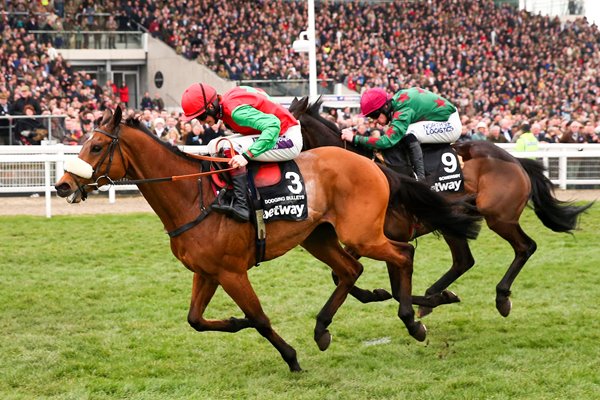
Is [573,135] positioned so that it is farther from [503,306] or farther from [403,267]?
[403,267]

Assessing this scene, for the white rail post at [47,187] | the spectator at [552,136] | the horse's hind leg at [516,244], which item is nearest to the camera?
the horse's hind leg at [516,244]

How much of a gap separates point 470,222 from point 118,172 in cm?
258

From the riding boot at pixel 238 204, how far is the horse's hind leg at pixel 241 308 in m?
0.37

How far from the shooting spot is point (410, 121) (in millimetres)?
7473

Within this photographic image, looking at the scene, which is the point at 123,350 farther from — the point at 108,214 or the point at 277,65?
the point at 277,65

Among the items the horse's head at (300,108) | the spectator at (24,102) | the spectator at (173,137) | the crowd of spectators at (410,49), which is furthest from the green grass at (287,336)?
the crowd of spectators at (410,49)

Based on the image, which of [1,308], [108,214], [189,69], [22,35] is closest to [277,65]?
[189,69]

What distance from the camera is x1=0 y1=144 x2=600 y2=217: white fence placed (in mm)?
13750

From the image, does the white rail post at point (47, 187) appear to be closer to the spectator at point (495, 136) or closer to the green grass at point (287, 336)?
the green grass at point (287, 336)

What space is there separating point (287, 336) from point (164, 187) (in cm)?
173

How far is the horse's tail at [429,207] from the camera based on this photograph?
6699 millimetres

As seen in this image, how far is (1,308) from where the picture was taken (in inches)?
317

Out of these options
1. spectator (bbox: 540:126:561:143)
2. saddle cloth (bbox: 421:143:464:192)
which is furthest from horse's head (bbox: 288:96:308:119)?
spectator (bbox: 540:126:561:143)

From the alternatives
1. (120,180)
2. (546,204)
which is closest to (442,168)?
(546,204)
